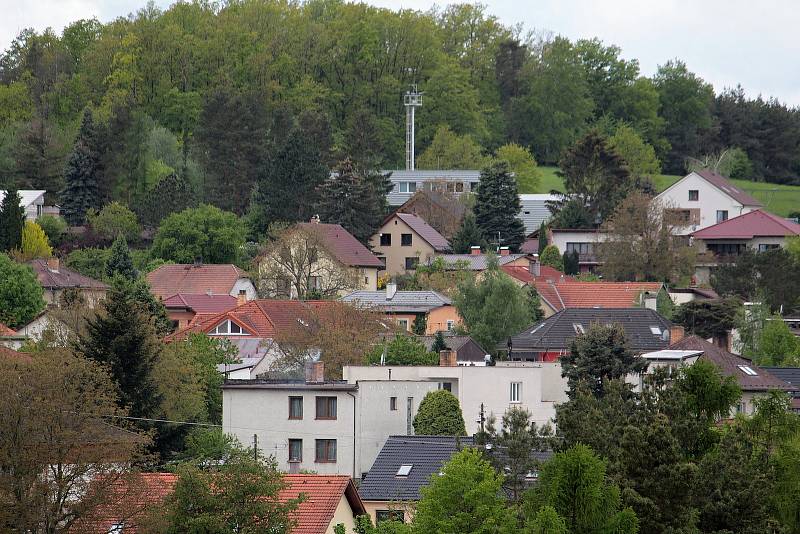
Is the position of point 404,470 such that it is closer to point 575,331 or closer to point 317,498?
point 317,498

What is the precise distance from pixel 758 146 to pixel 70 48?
44.1m

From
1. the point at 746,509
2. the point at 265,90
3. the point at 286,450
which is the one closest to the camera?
the point at 746,509

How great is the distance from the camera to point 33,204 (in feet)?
290

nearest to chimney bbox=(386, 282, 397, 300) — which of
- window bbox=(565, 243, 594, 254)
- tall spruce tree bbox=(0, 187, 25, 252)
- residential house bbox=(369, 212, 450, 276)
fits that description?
residential house bbox=(369, 212, 450, 276)

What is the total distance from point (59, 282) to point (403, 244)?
17.2 m

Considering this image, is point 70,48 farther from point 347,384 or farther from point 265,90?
point 347,384

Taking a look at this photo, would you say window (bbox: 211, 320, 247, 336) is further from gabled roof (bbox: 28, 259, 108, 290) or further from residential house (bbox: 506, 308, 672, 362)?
gabled roof (bbox: 28, 259, 108, 290)

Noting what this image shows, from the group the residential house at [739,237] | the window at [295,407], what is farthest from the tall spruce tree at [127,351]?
the residential house at [739,237]

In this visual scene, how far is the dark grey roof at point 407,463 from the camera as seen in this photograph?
124 feet

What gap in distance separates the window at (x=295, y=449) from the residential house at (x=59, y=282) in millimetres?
22295

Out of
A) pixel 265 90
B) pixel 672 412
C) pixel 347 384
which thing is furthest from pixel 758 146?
pixel 672 412

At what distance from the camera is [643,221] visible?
77.5 meters

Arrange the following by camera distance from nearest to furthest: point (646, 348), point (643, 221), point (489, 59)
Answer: point (646, 348)
point (643, 221)
point (489, 59)

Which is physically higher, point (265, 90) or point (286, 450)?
point (265, 90)
